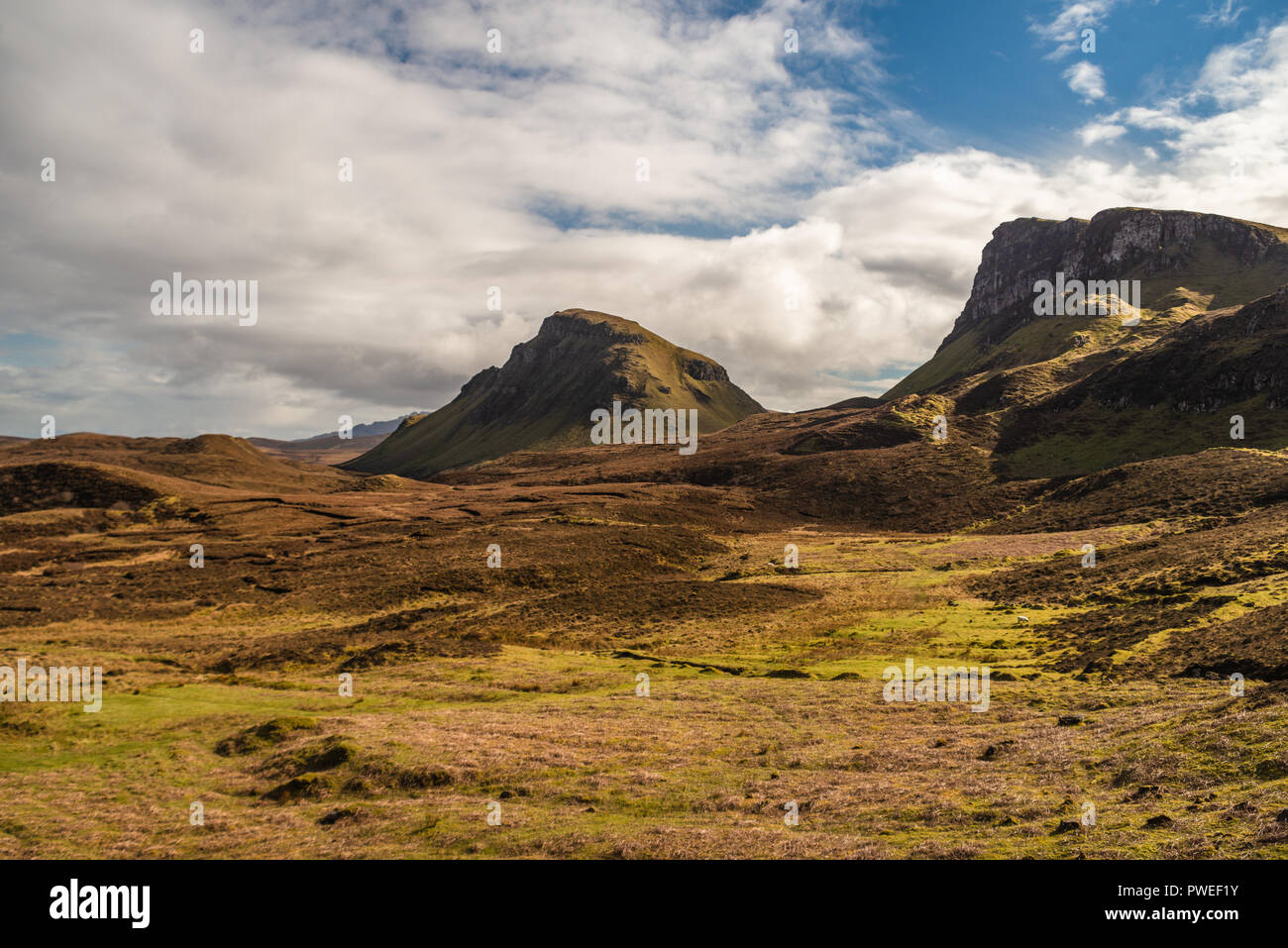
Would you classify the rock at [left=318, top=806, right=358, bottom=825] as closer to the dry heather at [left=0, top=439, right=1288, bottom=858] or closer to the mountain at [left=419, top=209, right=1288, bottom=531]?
the dry heather at [left=0, top=439, right=1288, bottom=858]

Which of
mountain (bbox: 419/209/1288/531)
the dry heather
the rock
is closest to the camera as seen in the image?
the dry heather

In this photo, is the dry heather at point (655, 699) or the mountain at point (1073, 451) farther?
the mountain at point (1073, 451)

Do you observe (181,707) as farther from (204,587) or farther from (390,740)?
(204,587)

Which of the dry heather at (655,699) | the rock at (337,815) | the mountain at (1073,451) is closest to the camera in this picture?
the dry heather at (655,699)

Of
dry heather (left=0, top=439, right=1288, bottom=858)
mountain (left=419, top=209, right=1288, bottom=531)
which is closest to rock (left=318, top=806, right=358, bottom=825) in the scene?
dry heather (left=0, top=439, right=1288, bottom=858)

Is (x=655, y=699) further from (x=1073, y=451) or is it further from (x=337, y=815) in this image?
(x=1073, y=451)

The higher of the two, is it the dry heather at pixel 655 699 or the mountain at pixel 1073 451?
the mountain at pixel 1073 451

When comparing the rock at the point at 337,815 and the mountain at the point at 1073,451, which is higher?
the mountain at the point at 1073,451

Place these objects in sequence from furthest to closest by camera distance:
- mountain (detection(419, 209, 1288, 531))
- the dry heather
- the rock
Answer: mountain (detection(419, 209, 1288, 531))
the rock
the dry heather

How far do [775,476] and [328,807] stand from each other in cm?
15332

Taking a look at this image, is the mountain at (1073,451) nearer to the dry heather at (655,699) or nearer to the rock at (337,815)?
the dry heather at (655,699)

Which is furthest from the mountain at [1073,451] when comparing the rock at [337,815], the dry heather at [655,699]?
the rock at [337,815]

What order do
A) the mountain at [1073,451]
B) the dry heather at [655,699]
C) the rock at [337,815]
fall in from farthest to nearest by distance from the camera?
1. the mountain at [1073,451]
2. the rock at [337,815]
3. the dry heather at [655,699]

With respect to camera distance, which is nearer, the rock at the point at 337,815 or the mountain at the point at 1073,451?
→ the rock at the point at 337,815
